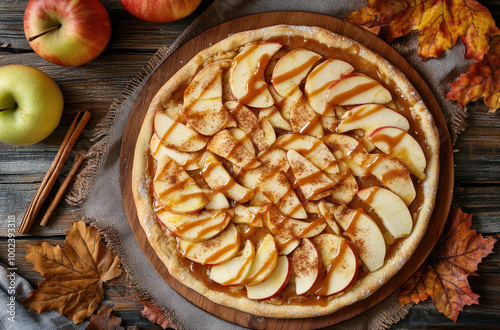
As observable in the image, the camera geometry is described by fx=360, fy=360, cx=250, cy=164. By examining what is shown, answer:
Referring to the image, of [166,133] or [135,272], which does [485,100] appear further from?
[135,272]

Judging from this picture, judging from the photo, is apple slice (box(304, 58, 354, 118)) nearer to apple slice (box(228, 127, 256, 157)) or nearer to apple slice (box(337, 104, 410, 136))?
apple slice (box(337, 104, 410, 136))

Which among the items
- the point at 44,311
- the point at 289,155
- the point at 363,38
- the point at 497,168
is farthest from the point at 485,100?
the point at 44,311

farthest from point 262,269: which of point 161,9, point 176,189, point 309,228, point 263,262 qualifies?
point 161,9

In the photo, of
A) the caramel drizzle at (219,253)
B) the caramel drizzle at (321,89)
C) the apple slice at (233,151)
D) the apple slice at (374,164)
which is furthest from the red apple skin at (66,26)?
the apple slice at (374,164)

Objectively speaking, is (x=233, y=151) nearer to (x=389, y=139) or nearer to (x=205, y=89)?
(x=205, y=89)

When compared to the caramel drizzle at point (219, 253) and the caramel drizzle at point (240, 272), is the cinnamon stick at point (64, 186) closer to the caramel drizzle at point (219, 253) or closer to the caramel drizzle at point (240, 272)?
the caramel drizzle at point (219, 253)

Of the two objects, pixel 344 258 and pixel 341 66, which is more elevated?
pixel 341 66
